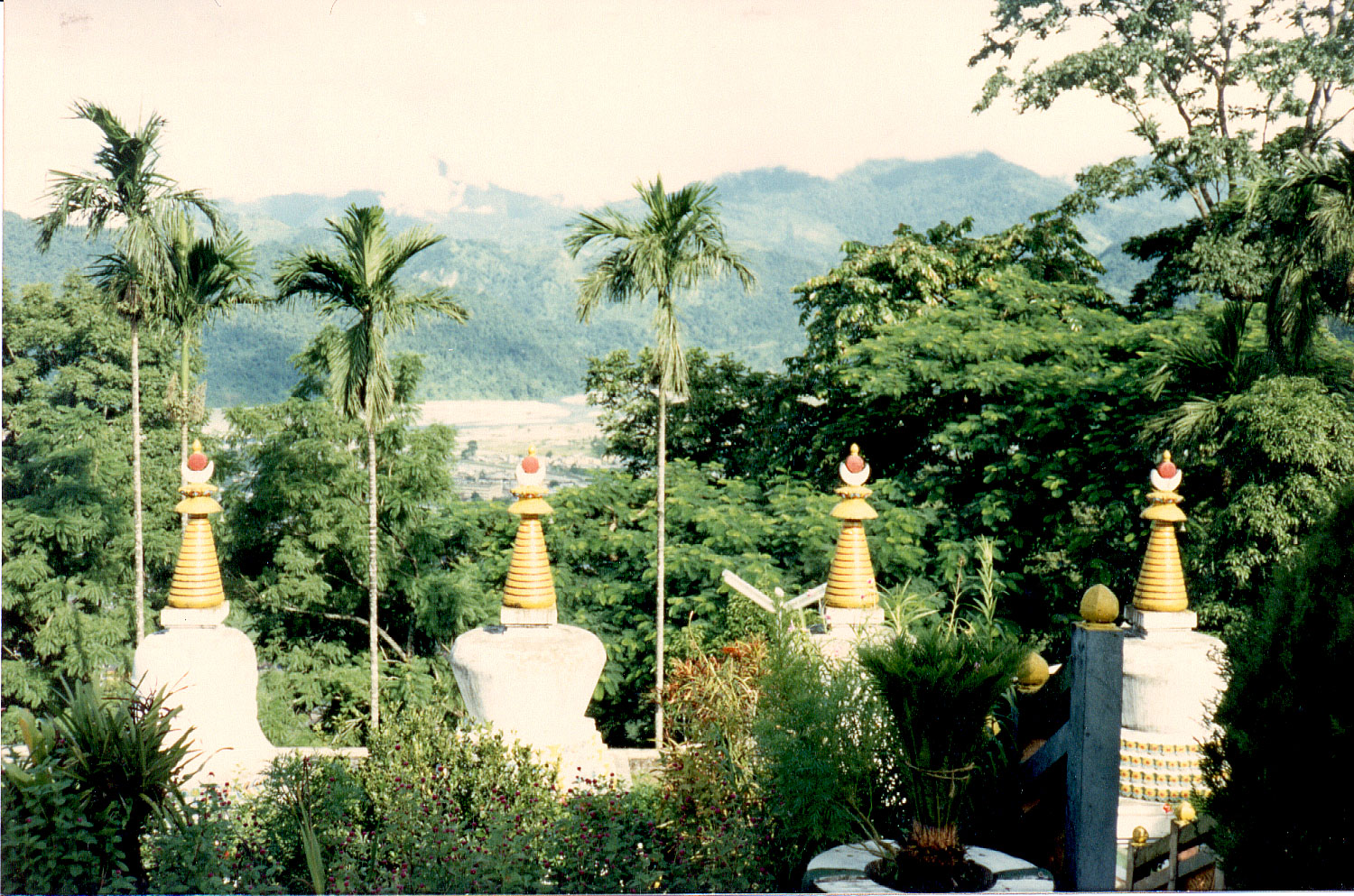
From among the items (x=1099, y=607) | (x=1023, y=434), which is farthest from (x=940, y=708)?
(x=1023, y=434)

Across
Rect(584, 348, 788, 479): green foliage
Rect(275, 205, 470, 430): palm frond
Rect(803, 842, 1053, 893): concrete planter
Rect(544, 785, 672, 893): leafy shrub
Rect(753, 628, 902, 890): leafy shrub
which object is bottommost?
Rect(544, 785, 672, 893): leafy shrub

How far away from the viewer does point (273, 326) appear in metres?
19.8

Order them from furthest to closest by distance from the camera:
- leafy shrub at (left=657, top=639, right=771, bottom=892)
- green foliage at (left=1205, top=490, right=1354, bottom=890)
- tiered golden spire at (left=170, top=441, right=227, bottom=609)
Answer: tiered golden spire at (left=170, top=441, right=227, bottom=609) < leafy shrub at (left=657, top=639, right=771, bottom=892) < green foliage at (left=1205, top=490, right=1354, bottom=890)

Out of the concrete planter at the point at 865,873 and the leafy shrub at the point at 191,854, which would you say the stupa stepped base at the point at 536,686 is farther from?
the concrete planter at the point at 865,873

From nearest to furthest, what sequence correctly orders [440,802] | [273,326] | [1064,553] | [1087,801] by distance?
1. [1087,801]
2. [440,802]
3. [1064,553]
4. [273,326]

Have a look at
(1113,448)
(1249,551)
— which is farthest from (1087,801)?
(1113,448)

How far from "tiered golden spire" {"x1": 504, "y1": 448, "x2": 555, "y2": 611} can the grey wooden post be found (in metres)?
3.59

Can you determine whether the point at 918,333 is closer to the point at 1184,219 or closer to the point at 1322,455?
the point at 1184,219

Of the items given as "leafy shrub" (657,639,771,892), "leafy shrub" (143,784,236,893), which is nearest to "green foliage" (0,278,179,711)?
"leafy shrub" (143,784,236,893)

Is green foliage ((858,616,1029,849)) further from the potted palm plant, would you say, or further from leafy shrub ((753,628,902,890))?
leafy shrub ((753,628,902,890))

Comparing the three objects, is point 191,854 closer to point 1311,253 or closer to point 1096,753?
point 1096,753

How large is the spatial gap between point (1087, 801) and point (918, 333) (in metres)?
8.44

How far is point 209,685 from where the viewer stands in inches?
281

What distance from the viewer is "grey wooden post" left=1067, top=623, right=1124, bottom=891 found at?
16.1ft
